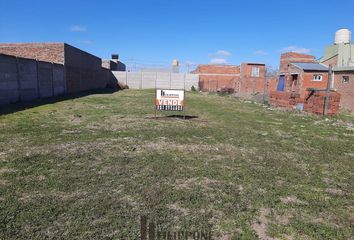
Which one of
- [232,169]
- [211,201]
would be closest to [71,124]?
[232,169]

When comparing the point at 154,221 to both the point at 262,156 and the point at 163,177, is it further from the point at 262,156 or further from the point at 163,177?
Result: the point at 262,156

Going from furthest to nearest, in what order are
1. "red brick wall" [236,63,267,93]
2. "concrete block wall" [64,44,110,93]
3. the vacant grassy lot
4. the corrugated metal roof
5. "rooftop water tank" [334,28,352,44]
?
"red brick wall" [236,63,267,93], "rooftop water tank" [334,28,352,44], the corrugated metal roof, "concrete block wall" [64,44,110,93], the vacant grassy lot

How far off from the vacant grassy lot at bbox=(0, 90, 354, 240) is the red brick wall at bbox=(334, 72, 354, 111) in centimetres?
1740

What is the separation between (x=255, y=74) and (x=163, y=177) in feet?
132

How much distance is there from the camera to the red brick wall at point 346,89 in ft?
80.0

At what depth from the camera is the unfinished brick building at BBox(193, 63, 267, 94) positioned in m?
42.6

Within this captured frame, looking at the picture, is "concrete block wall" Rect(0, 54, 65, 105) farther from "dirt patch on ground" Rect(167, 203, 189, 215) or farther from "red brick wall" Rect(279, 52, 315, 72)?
"red brick wall" Rect(279, 52, 315, 72)

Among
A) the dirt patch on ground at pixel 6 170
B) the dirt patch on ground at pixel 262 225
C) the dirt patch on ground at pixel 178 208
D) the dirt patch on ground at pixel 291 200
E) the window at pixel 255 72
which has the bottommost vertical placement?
the dirt patch on ground at pixel 291 200

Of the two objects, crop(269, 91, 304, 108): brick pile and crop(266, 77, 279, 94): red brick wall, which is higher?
crop(266, 77, 279, 94): red brick wall

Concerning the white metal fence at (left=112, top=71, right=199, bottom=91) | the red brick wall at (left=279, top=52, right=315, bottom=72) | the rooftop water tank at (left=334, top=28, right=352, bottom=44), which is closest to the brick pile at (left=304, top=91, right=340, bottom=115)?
the red brick wall at (left=279, top=52, right=315, bottom=72)

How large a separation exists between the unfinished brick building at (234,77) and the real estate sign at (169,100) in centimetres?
2782

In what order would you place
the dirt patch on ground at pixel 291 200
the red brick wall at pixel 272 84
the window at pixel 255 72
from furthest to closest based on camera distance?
the window at pixel 255 72, the red brick wall at pixel 272 84, the dirt patch on ground at pixel 291 200

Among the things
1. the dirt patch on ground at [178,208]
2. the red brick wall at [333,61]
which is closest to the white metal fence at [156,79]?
the red brick wall at [333,61]

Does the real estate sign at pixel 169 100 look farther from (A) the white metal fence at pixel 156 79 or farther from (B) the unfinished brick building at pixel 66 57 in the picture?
(A) the white metal fence at pixel 156 79
